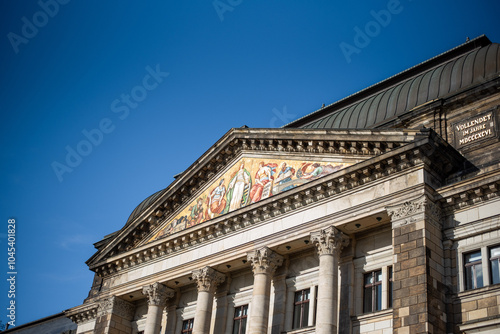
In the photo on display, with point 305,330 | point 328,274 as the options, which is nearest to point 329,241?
point 328,274

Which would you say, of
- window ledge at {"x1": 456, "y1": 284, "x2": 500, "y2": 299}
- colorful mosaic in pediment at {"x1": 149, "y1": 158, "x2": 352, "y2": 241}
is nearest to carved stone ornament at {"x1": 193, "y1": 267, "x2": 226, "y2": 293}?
colorful mosaic in pediment at {"x1": 149, "y1": 158, "x2": 352, "y2": 241}

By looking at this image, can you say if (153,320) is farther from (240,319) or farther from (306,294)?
(306,294)

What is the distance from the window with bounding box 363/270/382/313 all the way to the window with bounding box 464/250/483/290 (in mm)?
3872

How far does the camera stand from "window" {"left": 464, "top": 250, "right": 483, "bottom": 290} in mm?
25031

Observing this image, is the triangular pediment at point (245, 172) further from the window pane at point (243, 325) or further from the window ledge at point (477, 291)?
the window ledge at point (477, 291)

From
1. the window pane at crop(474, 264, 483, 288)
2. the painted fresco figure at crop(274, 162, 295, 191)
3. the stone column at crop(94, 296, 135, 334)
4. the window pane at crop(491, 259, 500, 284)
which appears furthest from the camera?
the stone column at crop(94, 296, 135, 334)

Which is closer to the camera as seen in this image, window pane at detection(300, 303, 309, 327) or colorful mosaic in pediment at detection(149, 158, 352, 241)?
window pane at detection(300, 303, 309, 327)

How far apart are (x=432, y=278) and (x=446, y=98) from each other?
953 cm

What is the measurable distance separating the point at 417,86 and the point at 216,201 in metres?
12.3

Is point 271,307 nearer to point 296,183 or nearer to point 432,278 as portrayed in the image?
point 296,183

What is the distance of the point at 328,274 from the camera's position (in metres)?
28.3

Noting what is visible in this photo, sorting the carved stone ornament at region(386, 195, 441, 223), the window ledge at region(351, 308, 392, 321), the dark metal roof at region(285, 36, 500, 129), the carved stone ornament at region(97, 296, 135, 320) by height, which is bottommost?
the window ledge at region(351, 308, 392, 321)

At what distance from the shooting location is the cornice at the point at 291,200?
90.2 ft

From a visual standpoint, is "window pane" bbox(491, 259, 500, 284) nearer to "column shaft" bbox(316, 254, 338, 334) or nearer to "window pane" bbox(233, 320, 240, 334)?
"column shaft" bbox(316, 254, 338, 334)
